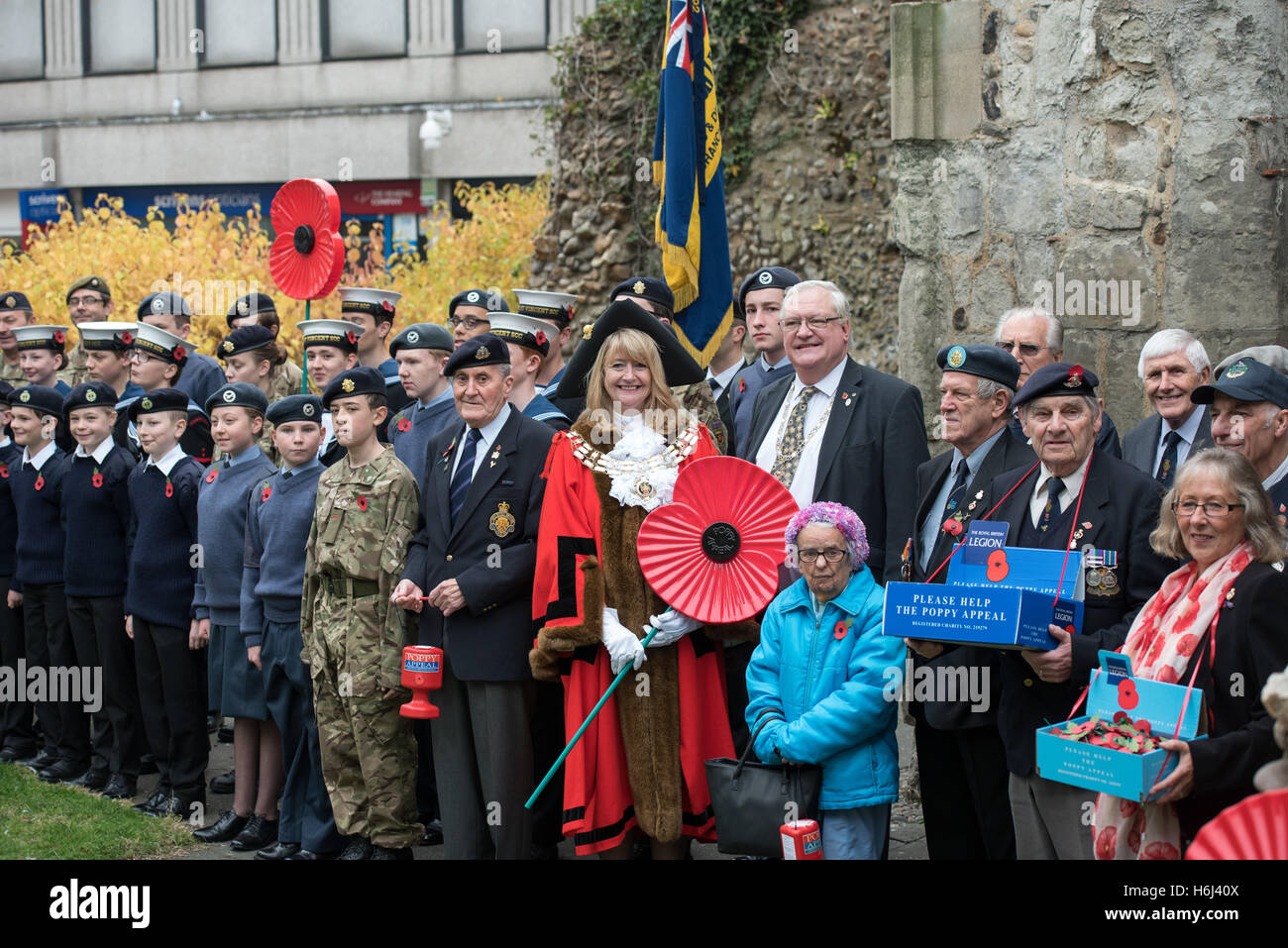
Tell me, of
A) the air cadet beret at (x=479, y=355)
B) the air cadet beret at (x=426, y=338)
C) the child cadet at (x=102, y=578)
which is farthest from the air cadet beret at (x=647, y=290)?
the child cadet at (x=102, y=578)

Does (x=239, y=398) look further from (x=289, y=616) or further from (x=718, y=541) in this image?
(x=718, y=541)

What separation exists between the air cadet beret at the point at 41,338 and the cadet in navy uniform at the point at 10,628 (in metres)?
0.68

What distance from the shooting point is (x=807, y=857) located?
14.4 feet

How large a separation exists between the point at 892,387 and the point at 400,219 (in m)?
25.2

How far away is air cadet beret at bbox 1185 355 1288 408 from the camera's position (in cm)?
427

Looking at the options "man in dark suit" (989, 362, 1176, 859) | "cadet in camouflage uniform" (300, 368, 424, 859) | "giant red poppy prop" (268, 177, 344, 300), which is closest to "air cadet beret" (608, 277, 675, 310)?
"cadet in camouflage uniform" (300, 368, 424, 859)

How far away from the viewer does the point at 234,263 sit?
62.7 ft

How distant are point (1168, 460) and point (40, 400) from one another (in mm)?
6198

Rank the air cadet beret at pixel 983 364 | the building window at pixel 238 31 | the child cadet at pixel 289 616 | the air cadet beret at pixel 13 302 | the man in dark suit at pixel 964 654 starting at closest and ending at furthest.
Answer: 1. the man in dark suit at pixel 964 654
2. the air cadet beret at pixel 983 364
3. the child cadet at pixel 289 616
4. the air cadet beret at pixel 13 302
5. the building window at pixel 238 31

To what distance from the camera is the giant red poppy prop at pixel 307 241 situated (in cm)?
816

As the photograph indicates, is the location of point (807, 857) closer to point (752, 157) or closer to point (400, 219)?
point (752, 157)

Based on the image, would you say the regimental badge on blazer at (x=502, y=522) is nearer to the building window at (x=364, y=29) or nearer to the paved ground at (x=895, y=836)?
the paved ground at (x=895, y=836)

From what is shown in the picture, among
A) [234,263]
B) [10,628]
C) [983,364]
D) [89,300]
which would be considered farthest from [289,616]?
[234,263]

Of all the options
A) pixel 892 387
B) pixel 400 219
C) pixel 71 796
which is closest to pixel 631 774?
pixel 892 387
